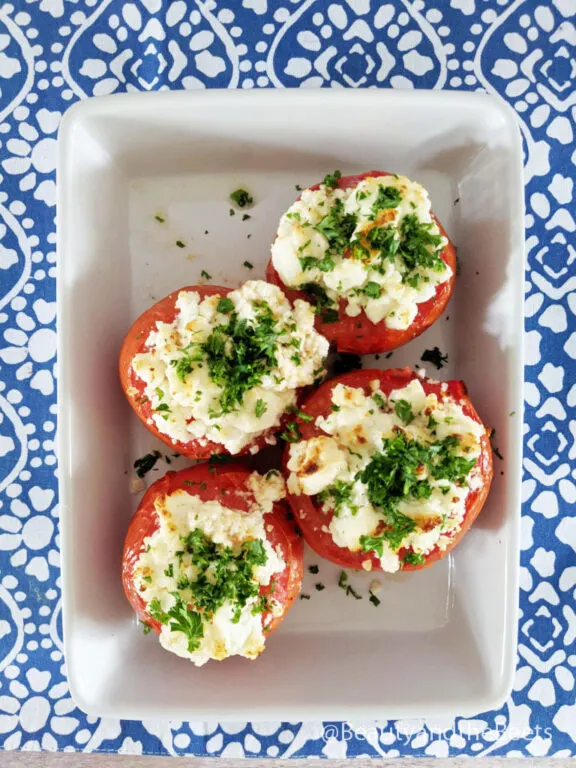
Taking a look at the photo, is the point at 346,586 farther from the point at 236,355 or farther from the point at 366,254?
the point at 366,254

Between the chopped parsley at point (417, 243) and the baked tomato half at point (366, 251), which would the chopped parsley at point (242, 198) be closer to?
the baked tomato half at point (366, 251)

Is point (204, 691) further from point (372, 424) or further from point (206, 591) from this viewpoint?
point (372, 424)

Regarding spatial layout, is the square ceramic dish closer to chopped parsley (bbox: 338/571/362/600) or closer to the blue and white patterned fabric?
chopped parsley (bbox: 338/571/362/600)

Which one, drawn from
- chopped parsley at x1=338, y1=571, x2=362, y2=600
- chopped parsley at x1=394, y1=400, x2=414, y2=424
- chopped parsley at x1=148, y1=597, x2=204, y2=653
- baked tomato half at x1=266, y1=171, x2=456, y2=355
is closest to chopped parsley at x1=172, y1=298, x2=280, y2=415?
baked tomato half at x1=266, y1=171, x2=456, y2=355

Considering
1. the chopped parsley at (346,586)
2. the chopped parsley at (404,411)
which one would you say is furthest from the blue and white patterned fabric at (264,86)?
the chopped parsley at (404,411)

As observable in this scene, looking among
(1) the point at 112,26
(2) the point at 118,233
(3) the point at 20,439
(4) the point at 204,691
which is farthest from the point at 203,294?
(4) the point at 204,691
